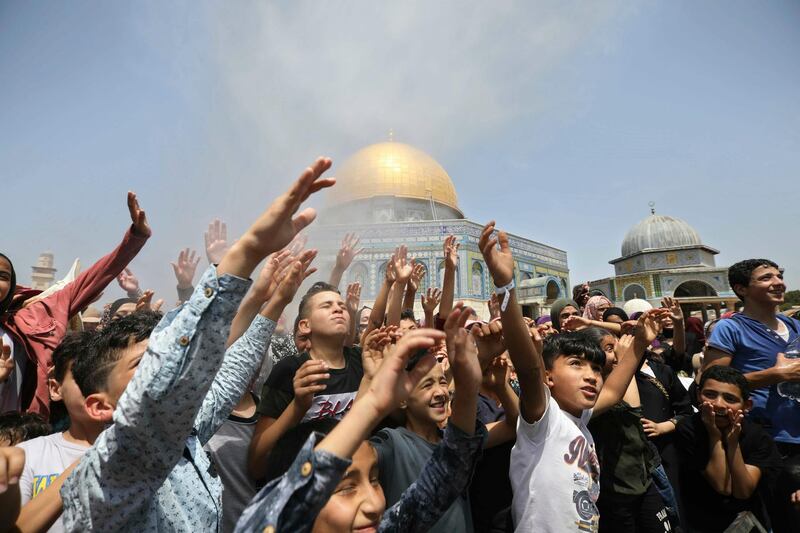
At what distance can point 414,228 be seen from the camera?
23344mm

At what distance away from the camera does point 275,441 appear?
1751 millimetres

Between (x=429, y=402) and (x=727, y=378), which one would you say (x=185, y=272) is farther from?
(x=727, y=378)

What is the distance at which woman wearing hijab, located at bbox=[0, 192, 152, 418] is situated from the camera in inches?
85.4

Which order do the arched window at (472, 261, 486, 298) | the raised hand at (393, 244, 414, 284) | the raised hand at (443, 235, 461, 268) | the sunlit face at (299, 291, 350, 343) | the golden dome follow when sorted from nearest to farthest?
the sunlit face at (299, 291, 350, 343) < the raised hand at (443, 235, 461, 268) < the raised hand at (393, 244, 414, 284) < the arched window at (472, 261, 486, 298) < the golden dome

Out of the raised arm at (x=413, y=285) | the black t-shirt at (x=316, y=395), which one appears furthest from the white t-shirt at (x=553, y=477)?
the raised arm at (x=413, y=285)

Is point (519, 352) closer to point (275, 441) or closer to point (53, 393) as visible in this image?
point (275, 441)

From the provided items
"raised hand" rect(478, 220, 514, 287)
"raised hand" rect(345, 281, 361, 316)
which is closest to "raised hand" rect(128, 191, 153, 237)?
"raised hand" rect(345, 281, 361, 316)

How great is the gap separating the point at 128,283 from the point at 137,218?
2035mm

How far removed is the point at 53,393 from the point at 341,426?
1310 millimetres

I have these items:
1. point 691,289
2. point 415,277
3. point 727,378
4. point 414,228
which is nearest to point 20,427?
point 415,277

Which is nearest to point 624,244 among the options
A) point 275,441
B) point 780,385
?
point 780,385

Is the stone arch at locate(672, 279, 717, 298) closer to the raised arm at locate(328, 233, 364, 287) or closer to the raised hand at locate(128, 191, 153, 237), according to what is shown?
the raised arm at locate(328, 233, 364, 287)

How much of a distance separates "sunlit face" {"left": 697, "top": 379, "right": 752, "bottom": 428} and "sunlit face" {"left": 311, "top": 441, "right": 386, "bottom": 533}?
1952 millimetres

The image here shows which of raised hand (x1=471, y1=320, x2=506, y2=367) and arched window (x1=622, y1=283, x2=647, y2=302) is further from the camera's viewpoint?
arched window (x1=622, y1=283, x2=647, y2=302)
